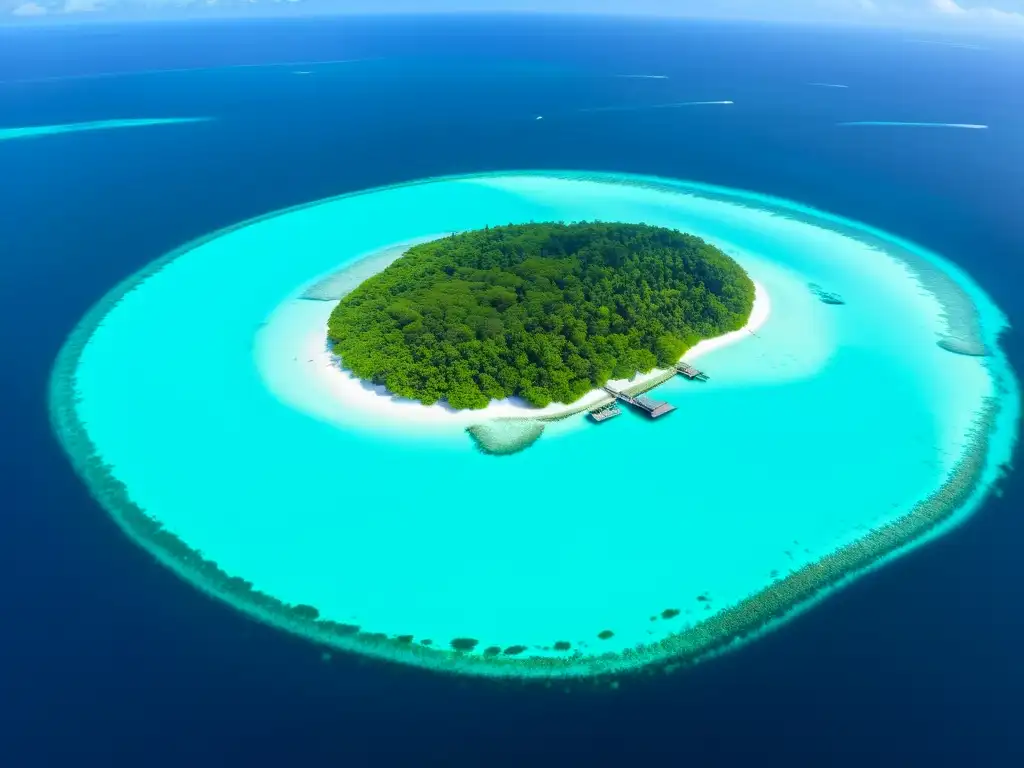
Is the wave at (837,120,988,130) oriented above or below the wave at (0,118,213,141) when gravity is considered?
above

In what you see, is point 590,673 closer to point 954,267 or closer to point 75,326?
point 75,326

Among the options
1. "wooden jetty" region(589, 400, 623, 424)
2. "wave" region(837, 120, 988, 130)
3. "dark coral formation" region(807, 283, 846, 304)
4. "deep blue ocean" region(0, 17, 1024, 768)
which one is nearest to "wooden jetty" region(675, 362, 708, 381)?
"wooden jetty" region(589, 400, 623, 424)

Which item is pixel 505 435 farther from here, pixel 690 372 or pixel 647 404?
pixel 690 372

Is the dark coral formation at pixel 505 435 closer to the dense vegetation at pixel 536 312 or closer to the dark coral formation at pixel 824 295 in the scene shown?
the dense vegetation at pixel 536 312

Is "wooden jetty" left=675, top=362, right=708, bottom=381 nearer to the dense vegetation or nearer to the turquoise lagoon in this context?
the dense vegetation

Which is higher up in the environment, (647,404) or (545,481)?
(647,404)

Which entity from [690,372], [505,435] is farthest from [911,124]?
[505,435]
